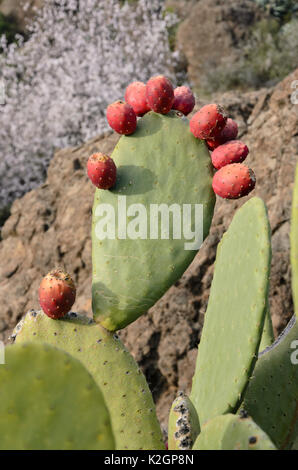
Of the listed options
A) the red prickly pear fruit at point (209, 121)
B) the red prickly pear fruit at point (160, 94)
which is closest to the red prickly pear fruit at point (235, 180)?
the red prickly pear fruit at point (209, 121)

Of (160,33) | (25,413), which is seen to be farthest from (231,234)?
(160,33)

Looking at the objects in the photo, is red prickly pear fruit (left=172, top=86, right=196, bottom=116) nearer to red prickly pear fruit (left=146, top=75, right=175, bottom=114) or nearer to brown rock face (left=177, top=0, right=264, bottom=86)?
red prickly pear fruit (left=146, top=75, right=175, bottom=114)

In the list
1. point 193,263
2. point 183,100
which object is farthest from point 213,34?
point 183,100

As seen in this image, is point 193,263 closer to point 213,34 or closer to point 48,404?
point 48,404

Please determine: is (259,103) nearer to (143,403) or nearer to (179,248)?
(179,248)

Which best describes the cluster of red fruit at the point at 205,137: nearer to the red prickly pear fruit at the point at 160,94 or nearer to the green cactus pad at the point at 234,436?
the red prickly pear fruit at the point at 160,94

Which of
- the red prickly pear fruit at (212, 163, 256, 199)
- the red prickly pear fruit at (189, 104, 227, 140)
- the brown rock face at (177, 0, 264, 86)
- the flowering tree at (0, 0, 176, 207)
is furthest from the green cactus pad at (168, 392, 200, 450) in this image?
the brown rock face at (177, 0, 264, 86)
